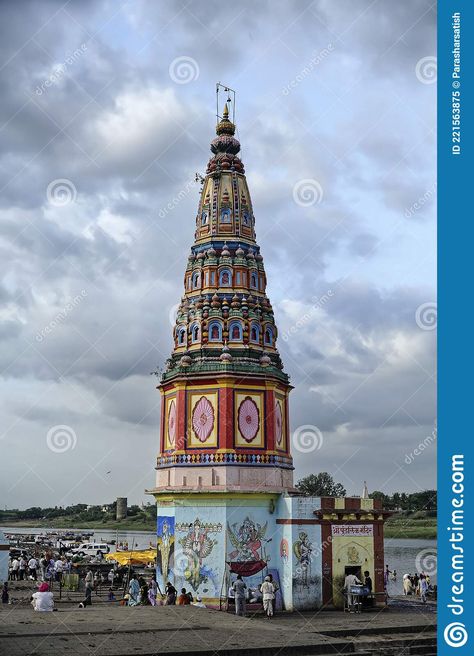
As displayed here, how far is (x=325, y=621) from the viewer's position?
2438cm

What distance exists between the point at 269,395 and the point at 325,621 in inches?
377

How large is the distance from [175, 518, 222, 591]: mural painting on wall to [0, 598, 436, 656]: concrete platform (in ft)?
14.3

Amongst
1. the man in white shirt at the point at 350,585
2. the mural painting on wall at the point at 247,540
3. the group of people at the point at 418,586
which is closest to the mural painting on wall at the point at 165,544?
the mural painting on wall at the point at 247,540

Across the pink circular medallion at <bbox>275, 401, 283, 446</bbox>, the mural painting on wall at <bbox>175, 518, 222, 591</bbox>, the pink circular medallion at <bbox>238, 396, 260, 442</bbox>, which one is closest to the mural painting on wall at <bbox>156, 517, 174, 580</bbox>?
the mural painting on wall at <bbox>175, 518, 222, 591</bbox>

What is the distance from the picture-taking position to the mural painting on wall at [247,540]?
92.1 ft

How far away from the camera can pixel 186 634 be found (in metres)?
17.9

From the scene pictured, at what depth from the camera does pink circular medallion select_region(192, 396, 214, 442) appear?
1176 inches

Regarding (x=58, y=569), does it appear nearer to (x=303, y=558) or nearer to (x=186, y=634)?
(x=303, y=558)

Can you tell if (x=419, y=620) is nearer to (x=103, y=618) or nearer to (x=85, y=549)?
(x=103, y=618)

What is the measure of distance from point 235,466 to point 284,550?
3749 mm

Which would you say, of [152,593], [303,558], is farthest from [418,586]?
[152,593]

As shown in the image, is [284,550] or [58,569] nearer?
[284,550]

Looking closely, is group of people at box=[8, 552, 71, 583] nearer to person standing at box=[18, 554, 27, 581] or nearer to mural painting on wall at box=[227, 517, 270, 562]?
person standing at box=[18, 554, 27, 581]
